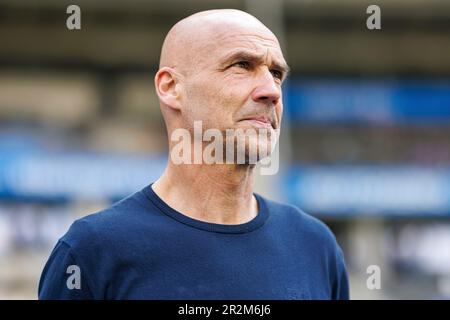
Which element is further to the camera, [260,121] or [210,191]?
[210,191]

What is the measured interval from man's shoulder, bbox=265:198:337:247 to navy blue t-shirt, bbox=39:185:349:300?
9 centimetres

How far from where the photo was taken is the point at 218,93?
8.53 feet

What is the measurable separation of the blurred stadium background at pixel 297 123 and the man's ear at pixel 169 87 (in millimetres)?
13347

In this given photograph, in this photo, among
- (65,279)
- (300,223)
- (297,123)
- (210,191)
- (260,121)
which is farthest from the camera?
(297,123)

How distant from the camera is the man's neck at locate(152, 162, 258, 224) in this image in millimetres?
2660

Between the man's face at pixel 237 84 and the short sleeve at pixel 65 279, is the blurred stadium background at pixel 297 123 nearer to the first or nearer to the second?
the man's face at pixel 237 84

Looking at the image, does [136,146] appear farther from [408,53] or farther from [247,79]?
[247,79]

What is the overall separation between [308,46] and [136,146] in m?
4.89

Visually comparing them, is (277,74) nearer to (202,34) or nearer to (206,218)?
(202,34)

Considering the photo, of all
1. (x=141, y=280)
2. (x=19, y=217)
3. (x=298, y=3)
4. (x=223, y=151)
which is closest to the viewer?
(x=141, y=280)

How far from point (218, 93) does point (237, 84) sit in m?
0.07

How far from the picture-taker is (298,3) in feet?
58.3

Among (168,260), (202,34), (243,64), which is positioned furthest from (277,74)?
(168,260)
